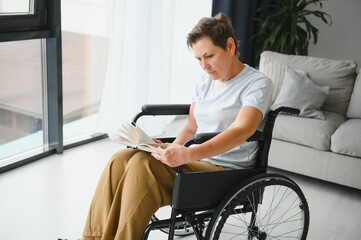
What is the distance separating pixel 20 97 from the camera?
279 centimetres

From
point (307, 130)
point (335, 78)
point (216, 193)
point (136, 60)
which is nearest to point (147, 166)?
point (216, 193)

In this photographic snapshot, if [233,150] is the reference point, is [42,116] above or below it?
below

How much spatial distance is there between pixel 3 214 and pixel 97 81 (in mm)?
1413

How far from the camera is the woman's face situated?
1602 millimetres

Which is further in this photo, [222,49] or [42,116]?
[42,116]

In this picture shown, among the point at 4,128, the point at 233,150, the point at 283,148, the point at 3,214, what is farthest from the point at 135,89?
the point at 233,150

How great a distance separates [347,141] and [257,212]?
855mm

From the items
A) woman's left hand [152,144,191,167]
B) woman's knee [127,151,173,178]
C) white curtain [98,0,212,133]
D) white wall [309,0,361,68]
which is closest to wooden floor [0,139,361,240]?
white curtain [98,0,212,133]

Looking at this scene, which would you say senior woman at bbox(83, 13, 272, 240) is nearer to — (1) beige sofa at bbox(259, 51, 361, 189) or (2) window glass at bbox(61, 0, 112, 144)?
(1) beige sofa at bbox(259, 51, 361, 189)

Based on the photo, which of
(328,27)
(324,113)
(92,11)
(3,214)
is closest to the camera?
(3,214)

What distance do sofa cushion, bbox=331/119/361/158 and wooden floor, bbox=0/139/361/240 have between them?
27cm

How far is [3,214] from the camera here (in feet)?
7.12

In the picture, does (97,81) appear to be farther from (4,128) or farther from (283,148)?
(283,148)

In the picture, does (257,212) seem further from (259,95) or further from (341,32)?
(341,32)
